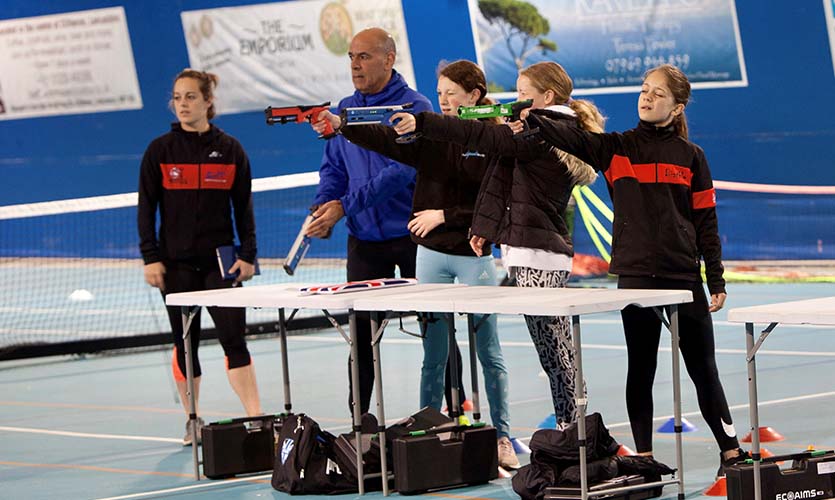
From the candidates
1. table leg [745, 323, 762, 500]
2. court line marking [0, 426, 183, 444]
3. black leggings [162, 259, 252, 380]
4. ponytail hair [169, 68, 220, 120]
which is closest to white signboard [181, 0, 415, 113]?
court line marking [0, 426, 183, 444]

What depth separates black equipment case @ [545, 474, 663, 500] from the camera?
5371 mm

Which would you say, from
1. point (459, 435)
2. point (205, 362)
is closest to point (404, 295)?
point (459, 435)

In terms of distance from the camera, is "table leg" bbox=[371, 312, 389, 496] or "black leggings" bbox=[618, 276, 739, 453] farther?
"table leg" bbox=[371, 312, 389, 496]

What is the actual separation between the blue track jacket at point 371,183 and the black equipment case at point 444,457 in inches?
43.2

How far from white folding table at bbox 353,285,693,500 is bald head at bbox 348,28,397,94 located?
1.14 m

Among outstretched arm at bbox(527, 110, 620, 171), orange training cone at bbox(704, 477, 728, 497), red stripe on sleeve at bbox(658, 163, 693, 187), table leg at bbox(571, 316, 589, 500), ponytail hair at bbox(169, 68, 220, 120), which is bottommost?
orange training cone at bbox(704, 477, 728, 497)

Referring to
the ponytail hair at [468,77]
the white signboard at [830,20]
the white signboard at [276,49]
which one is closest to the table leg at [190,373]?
the ponytail hair at [468,77]

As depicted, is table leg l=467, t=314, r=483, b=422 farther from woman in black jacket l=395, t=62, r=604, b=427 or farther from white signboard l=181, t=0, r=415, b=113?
white signboard l=181, t=0, r=415, b=113

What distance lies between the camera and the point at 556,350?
5.91 metres

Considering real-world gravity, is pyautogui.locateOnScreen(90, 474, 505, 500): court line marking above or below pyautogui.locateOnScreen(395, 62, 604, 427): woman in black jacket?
below

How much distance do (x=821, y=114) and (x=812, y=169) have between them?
1.77 feet

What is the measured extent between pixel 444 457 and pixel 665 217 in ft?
4.50

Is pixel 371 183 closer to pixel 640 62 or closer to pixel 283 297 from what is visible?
pixel 283 297

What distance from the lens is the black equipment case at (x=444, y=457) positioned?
235 inches
